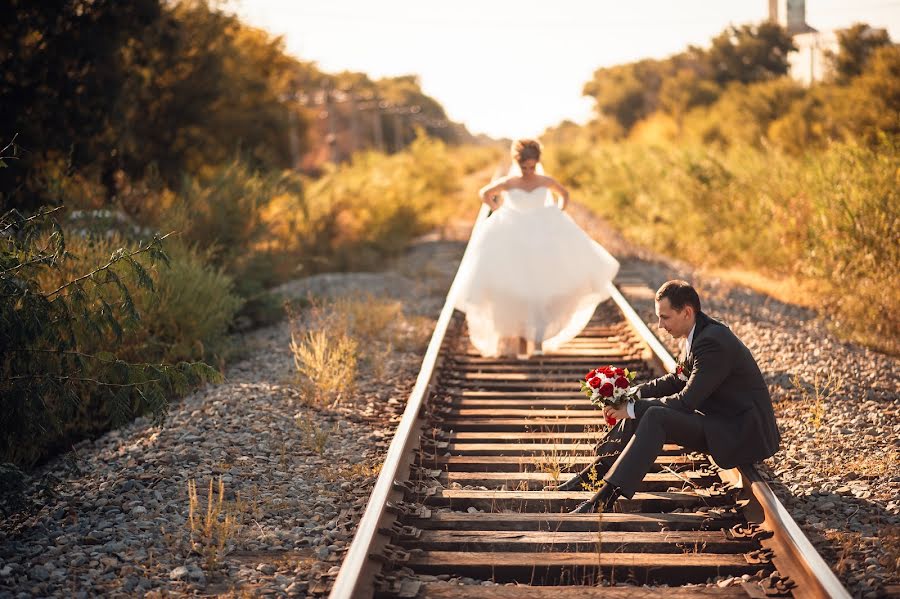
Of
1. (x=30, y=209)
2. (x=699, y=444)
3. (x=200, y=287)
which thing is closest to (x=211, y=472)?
(x=699, y=444)

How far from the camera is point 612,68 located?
69.8m

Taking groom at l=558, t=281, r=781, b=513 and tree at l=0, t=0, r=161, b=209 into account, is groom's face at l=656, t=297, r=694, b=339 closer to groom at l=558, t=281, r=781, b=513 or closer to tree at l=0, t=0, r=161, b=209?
groom at l=558, t=281, r=781, b=513

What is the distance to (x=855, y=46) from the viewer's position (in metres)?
29.6

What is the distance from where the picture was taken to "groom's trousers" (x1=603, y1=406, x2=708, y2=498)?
477 cm

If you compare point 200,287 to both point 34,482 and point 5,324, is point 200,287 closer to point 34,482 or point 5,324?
point 34,482

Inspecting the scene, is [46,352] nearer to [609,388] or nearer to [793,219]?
[609,388]

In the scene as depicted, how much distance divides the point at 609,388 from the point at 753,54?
4432cm

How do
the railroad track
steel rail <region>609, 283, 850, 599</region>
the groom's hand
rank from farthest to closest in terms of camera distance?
the groom's hand
the railroad track
steel rail <region>609, 283, 850, 599</region>

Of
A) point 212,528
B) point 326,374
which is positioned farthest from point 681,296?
point 326,374

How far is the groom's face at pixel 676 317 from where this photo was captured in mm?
5027

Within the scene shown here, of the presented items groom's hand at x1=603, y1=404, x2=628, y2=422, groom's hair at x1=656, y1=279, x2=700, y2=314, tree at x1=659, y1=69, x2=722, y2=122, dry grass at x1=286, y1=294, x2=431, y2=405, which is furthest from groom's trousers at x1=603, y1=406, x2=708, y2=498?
tree at x1=659, y1=69, x2=722, y2=122

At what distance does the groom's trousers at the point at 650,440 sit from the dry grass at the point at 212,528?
1.93 metres

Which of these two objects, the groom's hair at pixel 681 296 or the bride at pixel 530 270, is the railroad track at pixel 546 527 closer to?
the groom's hair at pixel 681 296

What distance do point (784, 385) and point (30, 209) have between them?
869 centimetres
